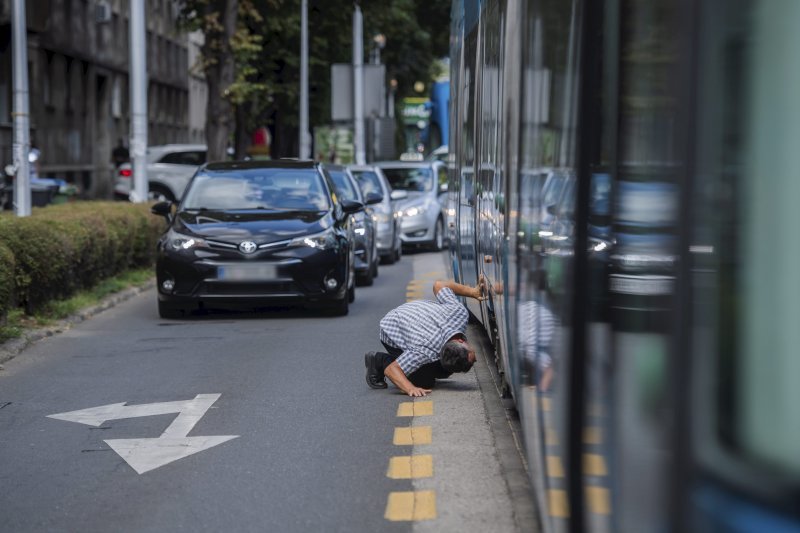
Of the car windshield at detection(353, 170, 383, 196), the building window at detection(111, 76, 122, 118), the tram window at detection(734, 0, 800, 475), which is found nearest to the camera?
the tram window at detection(734, 0, 800, 475)

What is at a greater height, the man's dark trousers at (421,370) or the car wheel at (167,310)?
the man's dark trousers at (421,370)

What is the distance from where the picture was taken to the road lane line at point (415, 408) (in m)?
8.66

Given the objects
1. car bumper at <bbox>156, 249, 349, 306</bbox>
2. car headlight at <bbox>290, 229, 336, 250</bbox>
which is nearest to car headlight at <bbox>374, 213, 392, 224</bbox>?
car headlight at <bbox>290, 229, 336, 250</bbox>

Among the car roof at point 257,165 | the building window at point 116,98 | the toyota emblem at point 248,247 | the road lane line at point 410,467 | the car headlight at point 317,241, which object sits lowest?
the road lane line at point 410,467

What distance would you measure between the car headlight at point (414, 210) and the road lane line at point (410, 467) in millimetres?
20039

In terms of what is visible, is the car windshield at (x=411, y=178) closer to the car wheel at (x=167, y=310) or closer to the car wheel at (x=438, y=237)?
the car wheel at (x=438, y=237)

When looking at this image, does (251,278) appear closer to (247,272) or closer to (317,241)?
(247,272)

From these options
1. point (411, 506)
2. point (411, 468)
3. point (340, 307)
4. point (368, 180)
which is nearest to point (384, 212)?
point (368, 180)

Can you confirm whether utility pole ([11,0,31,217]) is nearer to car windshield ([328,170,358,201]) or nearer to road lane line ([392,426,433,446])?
car windshield ([328,170,358,201])

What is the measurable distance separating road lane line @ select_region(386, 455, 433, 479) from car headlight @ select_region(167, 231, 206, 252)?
7.49 meters

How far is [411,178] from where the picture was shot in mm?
28328

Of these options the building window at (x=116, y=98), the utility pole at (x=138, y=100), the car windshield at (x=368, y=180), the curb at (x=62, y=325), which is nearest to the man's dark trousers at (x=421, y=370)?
the curb at (x=62, y=325)

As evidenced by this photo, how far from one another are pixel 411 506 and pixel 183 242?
→ 876 centimetres

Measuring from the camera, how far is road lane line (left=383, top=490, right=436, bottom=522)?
5.93 m
